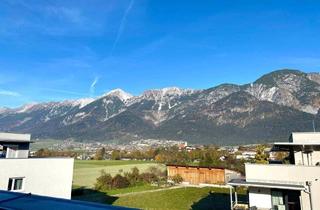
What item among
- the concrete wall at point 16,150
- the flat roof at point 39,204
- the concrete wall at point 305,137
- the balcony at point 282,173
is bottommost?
the flat roof at point 39,204

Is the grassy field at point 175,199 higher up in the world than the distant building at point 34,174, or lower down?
lower down

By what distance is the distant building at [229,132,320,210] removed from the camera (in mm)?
19109

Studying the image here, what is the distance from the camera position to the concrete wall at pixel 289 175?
1903 cm

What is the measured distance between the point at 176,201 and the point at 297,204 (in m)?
23.1

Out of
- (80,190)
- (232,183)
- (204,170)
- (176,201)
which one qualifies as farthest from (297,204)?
(204,170)

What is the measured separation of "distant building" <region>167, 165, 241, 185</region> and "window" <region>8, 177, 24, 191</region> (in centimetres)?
4415

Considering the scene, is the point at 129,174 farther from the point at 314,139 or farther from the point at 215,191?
the point at 314,139

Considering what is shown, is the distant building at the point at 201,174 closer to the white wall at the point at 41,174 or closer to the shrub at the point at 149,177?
the shrub at the point at 149,177

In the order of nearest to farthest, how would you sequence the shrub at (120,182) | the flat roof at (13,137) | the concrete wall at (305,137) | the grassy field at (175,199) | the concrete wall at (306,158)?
the concrete wall at (306,158), the concrete wall at (305,137), the flat roof at (13,137), the grassy field at (175,199), the shrub at (120,182)

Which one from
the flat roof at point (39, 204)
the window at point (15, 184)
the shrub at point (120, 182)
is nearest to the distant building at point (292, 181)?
the window at point (15, 184)

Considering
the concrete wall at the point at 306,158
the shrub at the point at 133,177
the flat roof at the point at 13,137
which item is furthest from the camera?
the shrub at the point at 133,177

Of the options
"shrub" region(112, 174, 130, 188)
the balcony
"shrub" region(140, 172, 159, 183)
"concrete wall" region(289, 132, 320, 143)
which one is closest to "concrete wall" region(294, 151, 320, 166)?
"concrete wall" region(289, 132, 320, 143)

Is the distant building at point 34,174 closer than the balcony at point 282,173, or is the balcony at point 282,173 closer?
the balcony at point 282,173

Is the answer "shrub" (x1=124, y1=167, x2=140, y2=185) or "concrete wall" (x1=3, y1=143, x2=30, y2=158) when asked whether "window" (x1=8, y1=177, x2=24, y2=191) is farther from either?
"shrub" (x1=124, y1=167, x2=140, y2=185)
